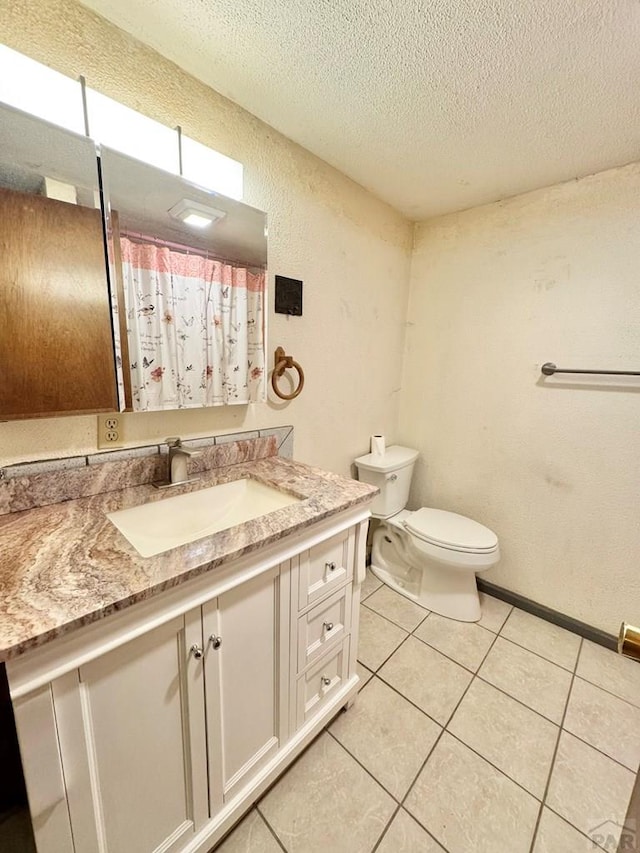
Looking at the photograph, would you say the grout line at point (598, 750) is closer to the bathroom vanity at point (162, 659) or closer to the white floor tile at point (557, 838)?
the white floor tile at point (557, 838)

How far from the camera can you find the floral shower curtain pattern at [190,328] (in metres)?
1.06

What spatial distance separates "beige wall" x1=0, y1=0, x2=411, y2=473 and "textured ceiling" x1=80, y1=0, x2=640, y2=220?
0.24 feet

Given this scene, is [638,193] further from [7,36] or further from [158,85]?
[7,36]

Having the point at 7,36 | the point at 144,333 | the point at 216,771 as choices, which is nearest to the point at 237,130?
the point at 7,36

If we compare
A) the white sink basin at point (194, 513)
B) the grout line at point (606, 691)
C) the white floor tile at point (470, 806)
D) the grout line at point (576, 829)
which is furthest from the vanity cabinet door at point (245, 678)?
the grout line at point (606, 691)

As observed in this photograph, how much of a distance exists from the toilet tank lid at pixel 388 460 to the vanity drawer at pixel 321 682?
0.86 m

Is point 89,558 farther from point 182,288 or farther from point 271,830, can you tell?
point 271,830

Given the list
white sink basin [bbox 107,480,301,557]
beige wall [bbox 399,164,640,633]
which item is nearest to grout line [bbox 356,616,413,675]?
beige wall [bbox 399,164,640,633]

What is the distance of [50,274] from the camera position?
895 mm

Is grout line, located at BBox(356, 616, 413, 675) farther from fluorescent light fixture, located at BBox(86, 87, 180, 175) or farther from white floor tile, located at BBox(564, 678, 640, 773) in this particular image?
fluorescent light fixture, located at BBox(86, 87, 180, 175)

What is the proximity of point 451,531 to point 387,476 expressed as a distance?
0.42 m

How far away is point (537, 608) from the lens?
1.83m

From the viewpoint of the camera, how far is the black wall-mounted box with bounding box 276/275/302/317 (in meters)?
1.43

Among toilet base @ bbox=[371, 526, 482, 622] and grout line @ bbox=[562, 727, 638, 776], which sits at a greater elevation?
toilet base @ bbox=[371, 526, 482, 622]
